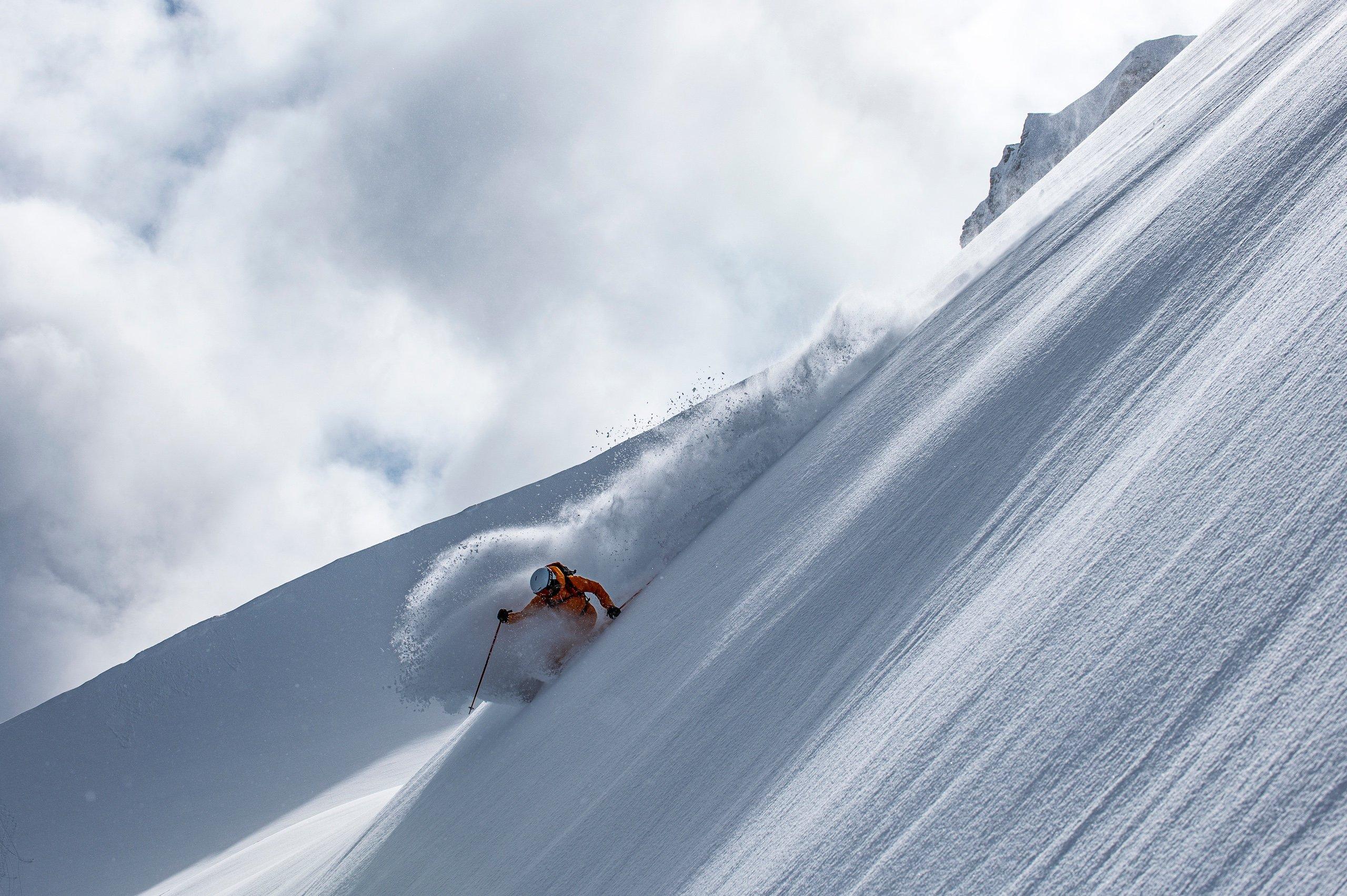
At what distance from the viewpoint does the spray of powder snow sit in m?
7.00

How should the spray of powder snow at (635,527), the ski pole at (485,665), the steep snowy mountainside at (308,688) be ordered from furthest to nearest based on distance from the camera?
1. the steep snowy mountainside at (308,688)
2. the spray of powder snow at (635,527)
3. the ski pole at (485,665)

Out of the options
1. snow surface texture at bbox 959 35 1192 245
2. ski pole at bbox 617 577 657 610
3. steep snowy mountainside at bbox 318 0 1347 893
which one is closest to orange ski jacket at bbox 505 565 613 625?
ski pole at bbox 617 577 657 610

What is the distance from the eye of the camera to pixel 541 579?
259 inches

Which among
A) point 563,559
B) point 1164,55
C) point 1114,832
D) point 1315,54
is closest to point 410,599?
point 563,559

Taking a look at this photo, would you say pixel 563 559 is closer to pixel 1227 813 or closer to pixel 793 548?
pixel 793 548

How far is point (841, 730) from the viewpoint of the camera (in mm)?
3043

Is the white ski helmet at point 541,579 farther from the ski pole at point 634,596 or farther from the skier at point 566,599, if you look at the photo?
the ski pole at point 634,596

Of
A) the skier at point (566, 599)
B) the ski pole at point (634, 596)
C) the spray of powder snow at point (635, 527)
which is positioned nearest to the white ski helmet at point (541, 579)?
the skier at point (566, 599)

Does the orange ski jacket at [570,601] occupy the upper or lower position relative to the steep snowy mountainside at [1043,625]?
upper

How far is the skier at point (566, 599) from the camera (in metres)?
6.59

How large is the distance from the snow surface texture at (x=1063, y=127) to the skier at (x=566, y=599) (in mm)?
22969

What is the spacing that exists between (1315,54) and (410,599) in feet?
26.4

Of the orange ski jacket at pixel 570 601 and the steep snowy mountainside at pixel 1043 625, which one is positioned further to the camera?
the orange ski jacket at pixel 570 601

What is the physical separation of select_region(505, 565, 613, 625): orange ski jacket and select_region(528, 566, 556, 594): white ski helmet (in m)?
0.04
